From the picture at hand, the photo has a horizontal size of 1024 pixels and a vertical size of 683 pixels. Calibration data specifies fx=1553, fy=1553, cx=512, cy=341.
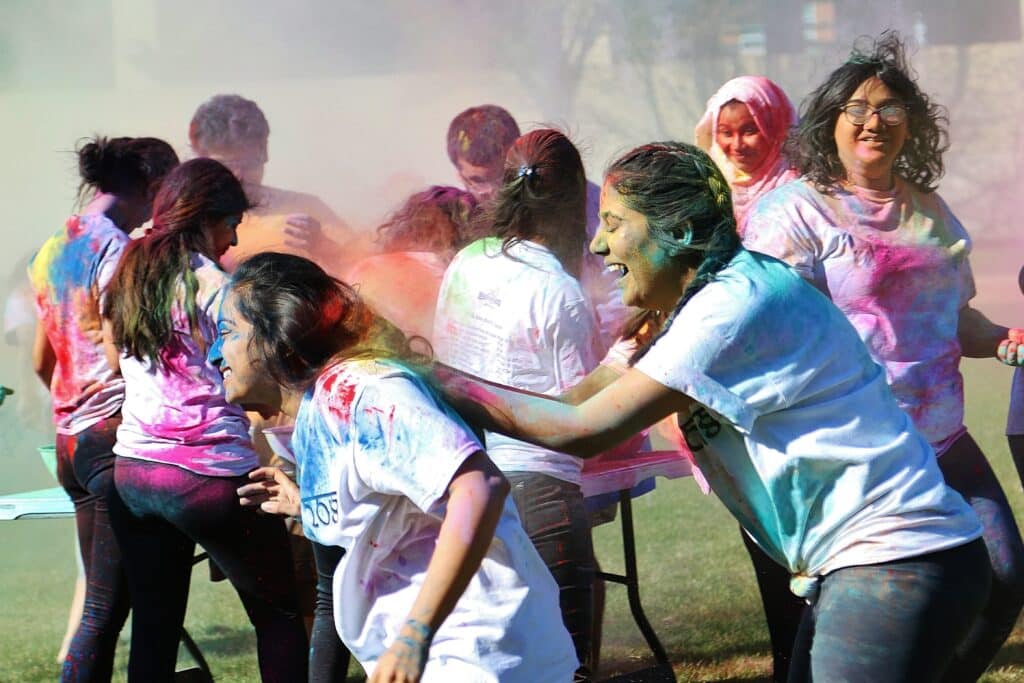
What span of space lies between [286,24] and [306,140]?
2.59 feet

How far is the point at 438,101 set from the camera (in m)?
10.8

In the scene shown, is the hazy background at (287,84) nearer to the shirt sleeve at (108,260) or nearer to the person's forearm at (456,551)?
the shirt sleeve at (108,260)

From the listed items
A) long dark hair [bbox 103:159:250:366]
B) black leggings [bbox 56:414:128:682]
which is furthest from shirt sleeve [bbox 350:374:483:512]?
black leggings [bbox 56:414:128:682]

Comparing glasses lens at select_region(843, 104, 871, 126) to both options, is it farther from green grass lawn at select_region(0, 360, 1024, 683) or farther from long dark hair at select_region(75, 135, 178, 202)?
long dark hair at select_region(75, 135, 178, 202)

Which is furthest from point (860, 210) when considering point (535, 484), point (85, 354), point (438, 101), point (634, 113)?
point (634, 113)

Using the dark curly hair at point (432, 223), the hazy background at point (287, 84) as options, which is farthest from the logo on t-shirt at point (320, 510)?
the hazy background at point (287, 84)

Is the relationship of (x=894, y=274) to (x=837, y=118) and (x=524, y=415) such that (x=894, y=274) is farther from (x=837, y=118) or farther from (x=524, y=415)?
(x=524, y=415)

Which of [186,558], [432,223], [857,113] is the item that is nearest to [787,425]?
[857,113]

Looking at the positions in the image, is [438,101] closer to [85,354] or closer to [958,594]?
[85,354]

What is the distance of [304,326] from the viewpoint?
8.23ft

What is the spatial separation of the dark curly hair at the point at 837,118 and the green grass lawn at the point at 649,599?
165 cm

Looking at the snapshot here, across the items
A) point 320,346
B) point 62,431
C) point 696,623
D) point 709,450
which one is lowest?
point 696,623

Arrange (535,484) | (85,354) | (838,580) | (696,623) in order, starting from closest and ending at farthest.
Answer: (838,580) < (535,484) < (85,354) < (696,623)

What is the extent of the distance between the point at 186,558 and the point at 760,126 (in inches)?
90.1
